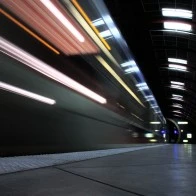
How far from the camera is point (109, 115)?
25.3 feet

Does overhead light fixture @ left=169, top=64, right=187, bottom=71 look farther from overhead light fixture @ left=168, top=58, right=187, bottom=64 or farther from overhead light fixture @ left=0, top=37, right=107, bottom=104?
overhead light fixture @ left=0, top=37, right=107, bottom=104

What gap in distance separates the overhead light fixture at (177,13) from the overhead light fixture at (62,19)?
10383 millimetres

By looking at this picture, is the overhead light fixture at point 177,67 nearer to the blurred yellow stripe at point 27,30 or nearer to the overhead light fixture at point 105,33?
the overhead light fixture at point 105,33

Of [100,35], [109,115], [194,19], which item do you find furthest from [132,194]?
[194,19]

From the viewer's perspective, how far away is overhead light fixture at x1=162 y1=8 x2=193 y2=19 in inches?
570

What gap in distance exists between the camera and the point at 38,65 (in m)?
4.21

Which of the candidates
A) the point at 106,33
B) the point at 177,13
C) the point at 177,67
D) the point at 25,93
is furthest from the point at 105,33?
the point at 177,67

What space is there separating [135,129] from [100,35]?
21.7ft

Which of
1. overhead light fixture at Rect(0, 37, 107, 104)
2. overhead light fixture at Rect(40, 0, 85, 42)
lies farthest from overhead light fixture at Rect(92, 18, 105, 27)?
overhead light fixture at Rect(0, 37, 107, 104)

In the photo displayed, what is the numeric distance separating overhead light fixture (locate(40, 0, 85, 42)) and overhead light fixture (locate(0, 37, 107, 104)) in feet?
2.26

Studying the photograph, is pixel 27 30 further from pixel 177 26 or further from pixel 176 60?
pixel 176 60

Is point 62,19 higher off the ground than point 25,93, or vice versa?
point 62,19

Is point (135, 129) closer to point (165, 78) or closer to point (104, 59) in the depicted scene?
point (104, 59)

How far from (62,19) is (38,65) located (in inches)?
33.1
